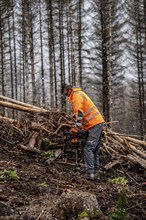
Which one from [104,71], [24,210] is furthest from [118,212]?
[104,71]

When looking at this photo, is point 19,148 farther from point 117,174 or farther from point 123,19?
point 123,19

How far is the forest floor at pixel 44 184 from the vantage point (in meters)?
4.75

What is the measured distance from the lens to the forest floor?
4.75 metres

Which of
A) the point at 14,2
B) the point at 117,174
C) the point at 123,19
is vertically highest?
the point at 14,2

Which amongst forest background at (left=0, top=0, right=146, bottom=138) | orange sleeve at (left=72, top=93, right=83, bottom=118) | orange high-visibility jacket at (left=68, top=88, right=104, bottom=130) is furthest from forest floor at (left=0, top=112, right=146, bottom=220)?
forest background at (left=0, top=0, right=146, bottom=138)

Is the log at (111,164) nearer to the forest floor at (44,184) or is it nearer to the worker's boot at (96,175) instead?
the forest floor at (44,184)

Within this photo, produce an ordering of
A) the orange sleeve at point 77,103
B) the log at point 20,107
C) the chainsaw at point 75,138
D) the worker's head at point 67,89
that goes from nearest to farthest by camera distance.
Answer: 1. the orange sleeve at point 77,103
2. the worker's head at point 67,89
3. the chainsaw at point 75,138
4. the log at point 20,107

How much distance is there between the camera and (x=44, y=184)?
6.02 metres

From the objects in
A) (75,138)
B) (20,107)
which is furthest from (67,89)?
(20,107)

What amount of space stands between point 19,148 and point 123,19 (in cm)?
1741

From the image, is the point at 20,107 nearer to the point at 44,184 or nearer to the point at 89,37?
the point at 44,184

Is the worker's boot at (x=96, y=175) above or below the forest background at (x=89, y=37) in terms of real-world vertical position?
below

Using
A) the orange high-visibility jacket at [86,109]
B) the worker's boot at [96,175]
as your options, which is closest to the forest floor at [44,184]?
the worker's boot at [96,175]

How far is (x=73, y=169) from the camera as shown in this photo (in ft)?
25.7
